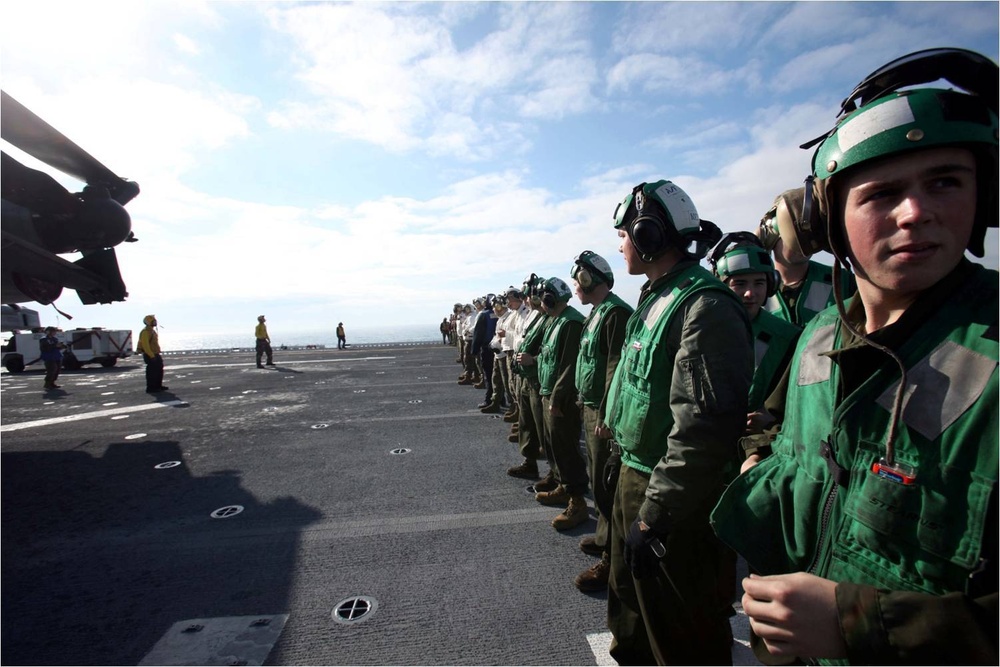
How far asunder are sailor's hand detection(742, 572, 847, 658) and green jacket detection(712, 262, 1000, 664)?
0.03 m

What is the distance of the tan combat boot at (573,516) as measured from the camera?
155 inches

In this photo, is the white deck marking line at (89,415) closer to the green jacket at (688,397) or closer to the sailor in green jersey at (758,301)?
the green jacket at (688,397)

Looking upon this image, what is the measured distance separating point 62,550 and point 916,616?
→ 555 centimetres

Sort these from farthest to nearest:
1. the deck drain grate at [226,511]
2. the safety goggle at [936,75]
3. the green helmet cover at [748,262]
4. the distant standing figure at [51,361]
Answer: the distant standing figure at [51,361] → the deck drain grate at [226,511] → the green helmet cover at [748,262] → the safety goggle at [936,75]

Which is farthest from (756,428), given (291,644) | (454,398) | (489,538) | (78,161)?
(78,161)

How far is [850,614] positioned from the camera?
2.90 feet

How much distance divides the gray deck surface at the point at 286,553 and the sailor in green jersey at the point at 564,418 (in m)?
0.22

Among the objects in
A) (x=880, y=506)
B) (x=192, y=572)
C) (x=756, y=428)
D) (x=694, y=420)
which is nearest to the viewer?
(x=880, y=506)

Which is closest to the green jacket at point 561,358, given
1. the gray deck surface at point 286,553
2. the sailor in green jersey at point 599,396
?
the sailor in green jersey at point 599,396

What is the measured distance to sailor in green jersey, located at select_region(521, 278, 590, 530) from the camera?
4.21 metres

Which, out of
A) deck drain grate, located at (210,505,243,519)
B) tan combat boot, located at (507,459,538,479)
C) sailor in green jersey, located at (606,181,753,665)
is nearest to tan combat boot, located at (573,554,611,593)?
sailor in green jersey, located at (606,181,753,665)

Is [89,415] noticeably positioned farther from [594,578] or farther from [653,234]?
[653,234]

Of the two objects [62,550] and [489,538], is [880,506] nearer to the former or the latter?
[489,538]

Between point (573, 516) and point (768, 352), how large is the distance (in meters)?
2.22
